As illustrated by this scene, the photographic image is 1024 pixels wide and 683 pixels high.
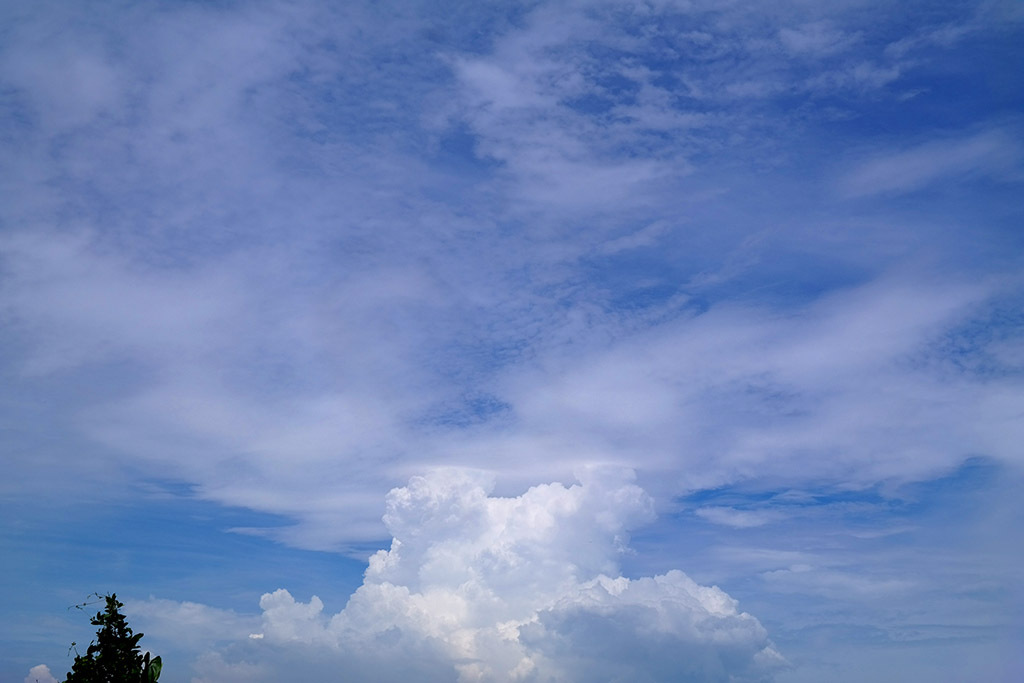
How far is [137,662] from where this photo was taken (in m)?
82.4

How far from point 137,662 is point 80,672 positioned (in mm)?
4593

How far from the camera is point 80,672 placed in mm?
80500

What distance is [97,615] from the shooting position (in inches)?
3211

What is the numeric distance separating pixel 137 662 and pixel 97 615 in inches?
217

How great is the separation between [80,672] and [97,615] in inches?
191
